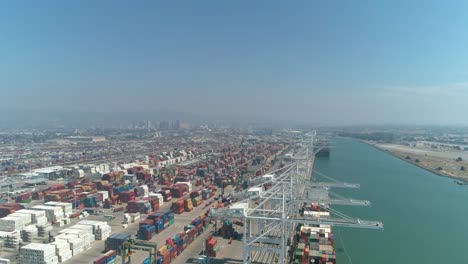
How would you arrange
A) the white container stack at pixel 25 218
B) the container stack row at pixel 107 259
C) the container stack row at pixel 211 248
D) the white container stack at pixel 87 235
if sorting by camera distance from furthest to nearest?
the white container stack at pixel 25 218
the white container stack at pixel 87 235
the container stack row at pixel 211 248
the container stack row at pixel 107 259

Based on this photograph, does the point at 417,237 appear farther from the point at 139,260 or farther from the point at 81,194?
the point at 81,194

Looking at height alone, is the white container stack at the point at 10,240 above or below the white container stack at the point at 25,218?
below

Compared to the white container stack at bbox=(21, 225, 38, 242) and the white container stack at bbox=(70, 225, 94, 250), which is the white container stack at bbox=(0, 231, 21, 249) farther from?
the white container stack at bbox=(70, 225, 94, 250)

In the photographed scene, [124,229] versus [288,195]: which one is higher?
[288,195]

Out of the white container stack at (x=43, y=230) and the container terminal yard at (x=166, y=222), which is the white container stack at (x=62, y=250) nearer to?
the container terminal yard at (x=166, y=222)

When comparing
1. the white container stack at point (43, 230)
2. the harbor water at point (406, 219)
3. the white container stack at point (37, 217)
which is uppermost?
the white container stack at point (37, 217)

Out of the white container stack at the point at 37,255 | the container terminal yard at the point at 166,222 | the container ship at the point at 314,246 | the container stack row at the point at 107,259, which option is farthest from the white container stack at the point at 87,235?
the container ship at the point at 314,246

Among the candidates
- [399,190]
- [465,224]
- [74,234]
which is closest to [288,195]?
[74,234]
